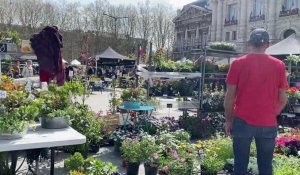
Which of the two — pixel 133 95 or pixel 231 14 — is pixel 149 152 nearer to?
pixel 133 95

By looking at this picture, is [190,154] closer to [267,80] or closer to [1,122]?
[267,80]

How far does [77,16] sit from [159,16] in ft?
47.5

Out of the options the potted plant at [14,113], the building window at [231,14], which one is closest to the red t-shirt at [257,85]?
the potted plant at [14,113]

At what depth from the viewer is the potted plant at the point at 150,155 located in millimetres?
5316

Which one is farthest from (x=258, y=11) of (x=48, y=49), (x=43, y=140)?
(x=43, y=140)

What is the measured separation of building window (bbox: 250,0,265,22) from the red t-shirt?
118ft

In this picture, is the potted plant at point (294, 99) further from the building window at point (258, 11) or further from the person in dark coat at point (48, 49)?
the building window at point (258, 11)

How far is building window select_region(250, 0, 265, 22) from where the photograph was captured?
37719 millimetres

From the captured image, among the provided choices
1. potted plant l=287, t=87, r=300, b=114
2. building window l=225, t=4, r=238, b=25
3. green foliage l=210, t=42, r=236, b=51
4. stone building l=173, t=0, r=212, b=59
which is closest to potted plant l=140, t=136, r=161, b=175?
green foliage l=210, t=42, r=236, b=51

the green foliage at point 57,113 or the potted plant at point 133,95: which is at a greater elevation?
the green foliage at point 57,113

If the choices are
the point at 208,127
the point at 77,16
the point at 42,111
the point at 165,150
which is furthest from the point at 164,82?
the point at 77,16

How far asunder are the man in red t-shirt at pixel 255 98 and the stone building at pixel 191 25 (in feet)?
151

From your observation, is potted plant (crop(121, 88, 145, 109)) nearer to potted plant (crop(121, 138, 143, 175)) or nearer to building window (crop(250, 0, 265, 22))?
potted plant (crop(121, 138, 143, 175))

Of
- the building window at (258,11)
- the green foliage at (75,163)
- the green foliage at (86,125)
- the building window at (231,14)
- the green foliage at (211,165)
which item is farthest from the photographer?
the building window at (231,14)
